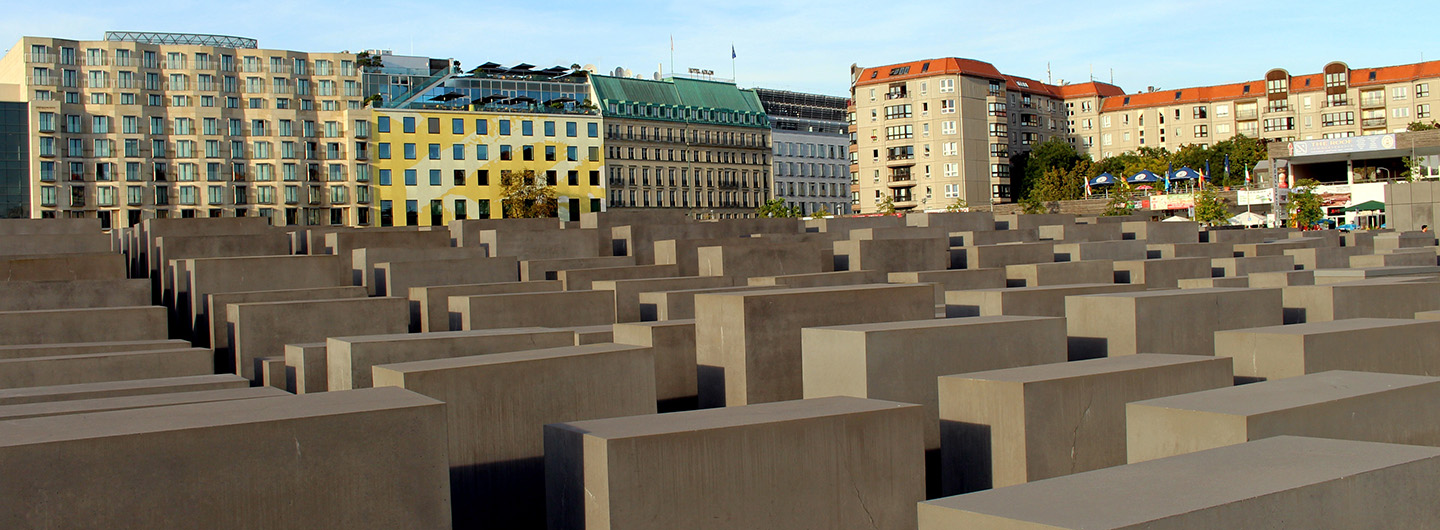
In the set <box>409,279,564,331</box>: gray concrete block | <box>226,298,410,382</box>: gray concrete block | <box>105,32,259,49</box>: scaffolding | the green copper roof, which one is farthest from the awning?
<box>105,32,259,49</box>: scaffolding

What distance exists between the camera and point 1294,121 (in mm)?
93500

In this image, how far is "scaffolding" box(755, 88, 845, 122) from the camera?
90.5 meters

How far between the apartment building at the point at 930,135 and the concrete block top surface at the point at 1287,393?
2903 inches

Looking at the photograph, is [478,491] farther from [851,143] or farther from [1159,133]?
[1159,133]

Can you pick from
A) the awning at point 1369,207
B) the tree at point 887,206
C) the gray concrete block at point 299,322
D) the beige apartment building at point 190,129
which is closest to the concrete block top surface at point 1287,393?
the gray concrete block at point 299,322

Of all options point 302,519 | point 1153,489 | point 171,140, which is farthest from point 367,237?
point 171,140

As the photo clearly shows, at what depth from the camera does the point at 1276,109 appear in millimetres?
94375

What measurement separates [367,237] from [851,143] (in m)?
72.7

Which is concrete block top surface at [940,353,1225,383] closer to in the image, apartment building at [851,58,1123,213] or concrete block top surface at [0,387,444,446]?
concrete block top surface at [0,387,444,446]

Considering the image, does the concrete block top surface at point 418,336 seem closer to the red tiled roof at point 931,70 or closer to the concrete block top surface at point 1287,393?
the concrete block top surface at point 1287,393

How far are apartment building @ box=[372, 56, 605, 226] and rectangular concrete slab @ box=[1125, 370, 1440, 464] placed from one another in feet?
187

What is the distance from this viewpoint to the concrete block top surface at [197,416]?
5293 millimetres

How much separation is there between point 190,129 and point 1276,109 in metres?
78.3

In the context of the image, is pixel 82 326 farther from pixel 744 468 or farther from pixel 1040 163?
pixel 1040 163
